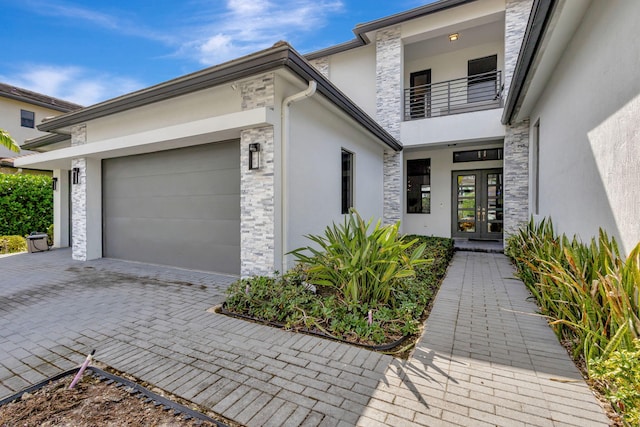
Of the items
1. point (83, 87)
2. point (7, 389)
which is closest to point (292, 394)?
point (7, 389)

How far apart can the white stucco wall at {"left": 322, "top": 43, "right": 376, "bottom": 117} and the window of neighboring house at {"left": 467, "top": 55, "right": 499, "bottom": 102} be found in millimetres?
3461

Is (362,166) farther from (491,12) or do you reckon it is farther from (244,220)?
(491,12)

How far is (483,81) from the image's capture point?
11.0 m

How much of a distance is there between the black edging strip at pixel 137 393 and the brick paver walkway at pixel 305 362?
0.38 ft

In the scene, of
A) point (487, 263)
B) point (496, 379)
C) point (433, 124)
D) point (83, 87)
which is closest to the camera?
point (496, 379)

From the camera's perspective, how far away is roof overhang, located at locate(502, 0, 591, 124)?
13.2ft

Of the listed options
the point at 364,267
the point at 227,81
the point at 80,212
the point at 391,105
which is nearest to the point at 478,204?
the point at 391,105

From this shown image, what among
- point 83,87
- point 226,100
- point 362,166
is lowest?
point 362,166

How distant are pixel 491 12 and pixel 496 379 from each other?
10.4 m

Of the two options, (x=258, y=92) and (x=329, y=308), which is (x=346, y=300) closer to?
(x=329, y=308)

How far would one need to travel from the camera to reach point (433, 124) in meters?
10.0

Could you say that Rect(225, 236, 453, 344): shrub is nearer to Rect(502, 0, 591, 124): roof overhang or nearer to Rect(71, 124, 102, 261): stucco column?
Rect(502, 0, 591, 124): roof overhang

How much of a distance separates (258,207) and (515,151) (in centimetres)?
793

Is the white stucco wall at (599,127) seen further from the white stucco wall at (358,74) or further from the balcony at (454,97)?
the white stucco wall at (358,74)
